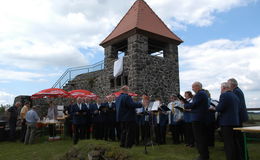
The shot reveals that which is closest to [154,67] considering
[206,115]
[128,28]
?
[128,28]

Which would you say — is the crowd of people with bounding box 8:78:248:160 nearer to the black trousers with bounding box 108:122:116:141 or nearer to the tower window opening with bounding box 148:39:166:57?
the black trousers with bounding box 108:122:116:141

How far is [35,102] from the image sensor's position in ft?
66.9

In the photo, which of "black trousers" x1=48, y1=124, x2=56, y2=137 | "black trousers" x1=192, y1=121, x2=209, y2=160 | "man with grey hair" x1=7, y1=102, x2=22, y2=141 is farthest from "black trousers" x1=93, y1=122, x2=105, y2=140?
"black trousers" x1=192, y1=121, x2=209, y2=160

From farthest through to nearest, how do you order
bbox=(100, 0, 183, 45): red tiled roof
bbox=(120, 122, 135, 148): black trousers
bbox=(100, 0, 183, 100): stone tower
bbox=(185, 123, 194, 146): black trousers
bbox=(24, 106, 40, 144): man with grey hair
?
bbox=(100, 0, 183, 45): red tiled roof → bbox=(100, 0, 183, 100): stone tower → bbox=(24, 106, 40, 144): man with grey hair → bbox=(185, 123, 194, 146): black trousers → bbox=(120, 122, 135, 148): black trousers

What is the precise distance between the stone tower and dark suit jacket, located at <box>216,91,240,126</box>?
1030 cm

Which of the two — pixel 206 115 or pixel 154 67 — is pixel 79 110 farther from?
pixel 154 67

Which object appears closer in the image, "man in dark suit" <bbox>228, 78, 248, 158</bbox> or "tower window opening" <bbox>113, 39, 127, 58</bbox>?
"man in dark suit" <bbox>228, 78, 248, 158</bbox>

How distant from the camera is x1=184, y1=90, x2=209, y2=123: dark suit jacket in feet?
17.7

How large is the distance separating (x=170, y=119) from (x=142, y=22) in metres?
10.0

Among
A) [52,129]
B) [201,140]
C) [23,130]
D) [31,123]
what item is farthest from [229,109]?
[23,130]

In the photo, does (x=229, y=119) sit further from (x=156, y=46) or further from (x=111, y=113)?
(x=156, y=46)

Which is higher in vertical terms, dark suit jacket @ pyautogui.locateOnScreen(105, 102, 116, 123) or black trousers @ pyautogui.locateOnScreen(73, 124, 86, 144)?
dark suit jacket @ pyautogui.locateOnScreen(105, 102, 116, 123)

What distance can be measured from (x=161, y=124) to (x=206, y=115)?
3.36m

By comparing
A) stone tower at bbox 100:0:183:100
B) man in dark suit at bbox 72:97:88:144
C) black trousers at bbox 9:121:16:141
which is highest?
stone tower at bbox 100:0:183:100
